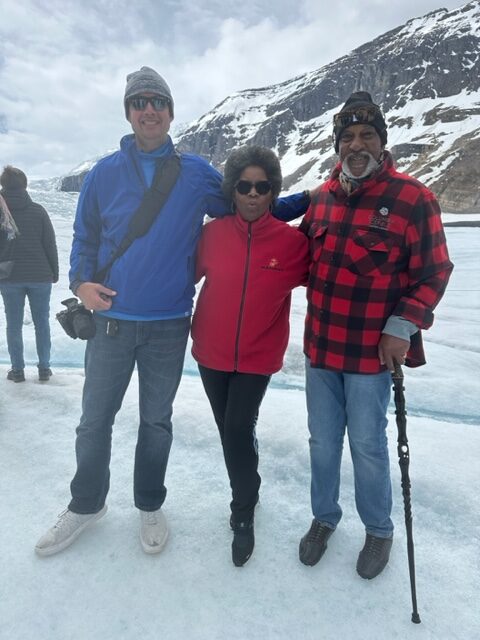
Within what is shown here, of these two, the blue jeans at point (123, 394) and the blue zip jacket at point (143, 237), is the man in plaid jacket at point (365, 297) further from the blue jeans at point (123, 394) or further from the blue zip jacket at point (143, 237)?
the blue jeans at point (123, 394)

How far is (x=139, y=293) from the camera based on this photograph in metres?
2.57

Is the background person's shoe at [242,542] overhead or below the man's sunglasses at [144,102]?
below

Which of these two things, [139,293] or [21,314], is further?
[21,314]

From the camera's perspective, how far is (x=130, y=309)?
2.60 metres

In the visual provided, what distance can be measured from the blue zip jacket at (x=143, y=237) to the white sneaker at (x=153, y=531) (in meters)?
1.28

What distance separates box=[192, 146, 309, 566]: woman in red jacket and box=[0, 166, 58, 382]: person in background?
3233mm

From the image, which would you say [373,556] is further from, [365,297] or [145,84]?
[145,84]

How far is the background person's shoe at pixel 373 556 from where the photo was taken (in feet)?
8.43

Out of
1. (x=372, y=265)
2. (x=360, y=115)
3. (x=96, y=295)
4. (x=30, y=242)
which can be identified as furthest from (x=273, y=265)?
(x=30, y=242)

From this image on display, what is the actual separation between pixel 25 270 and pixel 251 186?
3.55 metres

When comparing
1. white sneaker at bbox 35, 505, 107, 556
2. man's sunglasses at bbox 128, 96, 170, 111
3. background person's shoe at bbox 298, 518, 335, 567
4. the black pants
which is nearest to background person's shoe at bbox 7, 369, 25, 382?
white sneaker at bbox 35, 505, 107, 556

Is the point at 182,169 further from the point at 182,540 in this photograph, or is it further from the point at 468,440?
the point at 468,440

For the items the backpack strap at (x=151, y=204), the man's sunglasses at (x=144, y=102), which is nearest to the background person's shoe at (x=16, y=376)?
the backpack strap at (x=151, y=204)

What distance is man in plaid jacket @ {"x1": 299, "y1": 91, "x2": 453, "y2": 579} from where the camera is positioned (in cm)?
229
